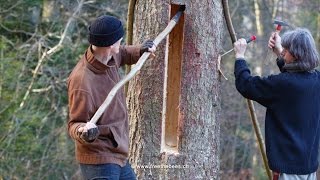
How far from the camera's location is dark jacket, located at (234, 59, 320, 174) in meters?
4.05

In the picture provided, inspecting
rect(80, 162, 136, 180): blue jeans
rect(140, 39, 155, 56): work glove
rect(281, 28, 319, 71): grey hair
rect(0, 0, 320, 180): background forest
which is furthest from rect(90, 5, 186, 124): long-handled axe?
rect(0, 0, 320, 180): background forest

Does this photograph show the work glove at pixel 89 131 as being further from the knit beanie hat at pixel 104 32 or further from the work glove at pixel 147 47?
the work glove at pixel 147 47

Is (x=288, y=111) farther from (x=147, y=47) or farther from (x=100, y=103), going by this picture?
(x=100, y=103)

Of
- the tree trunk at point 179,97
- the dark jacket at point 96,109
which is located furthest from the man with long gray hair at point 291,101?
the dark jacket at point 96,109

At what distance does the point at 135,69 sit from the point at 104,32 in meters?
0.30

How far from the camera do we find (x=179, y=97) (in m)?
4.48

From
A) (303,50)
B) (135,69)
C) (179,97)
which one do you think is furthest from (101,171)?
(303,50)

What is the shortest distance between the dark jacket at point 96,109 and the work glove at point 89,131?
0.44 ft

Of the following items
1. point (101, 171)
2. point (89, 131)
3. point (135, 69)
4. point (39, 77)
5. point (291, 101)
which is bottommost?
point (39, 77)

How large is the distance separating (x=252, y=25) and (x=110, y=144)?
961cm

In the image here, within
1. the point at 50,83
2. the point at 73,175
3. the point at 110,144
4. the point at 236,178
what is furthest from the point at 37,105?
the point at 110,144

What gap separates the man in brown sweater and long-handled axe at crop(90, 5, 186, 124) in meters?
0.17

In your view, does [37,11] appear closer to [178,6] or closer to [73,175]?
[73,175]

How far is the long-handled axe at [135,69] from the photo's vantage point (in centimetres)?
361
